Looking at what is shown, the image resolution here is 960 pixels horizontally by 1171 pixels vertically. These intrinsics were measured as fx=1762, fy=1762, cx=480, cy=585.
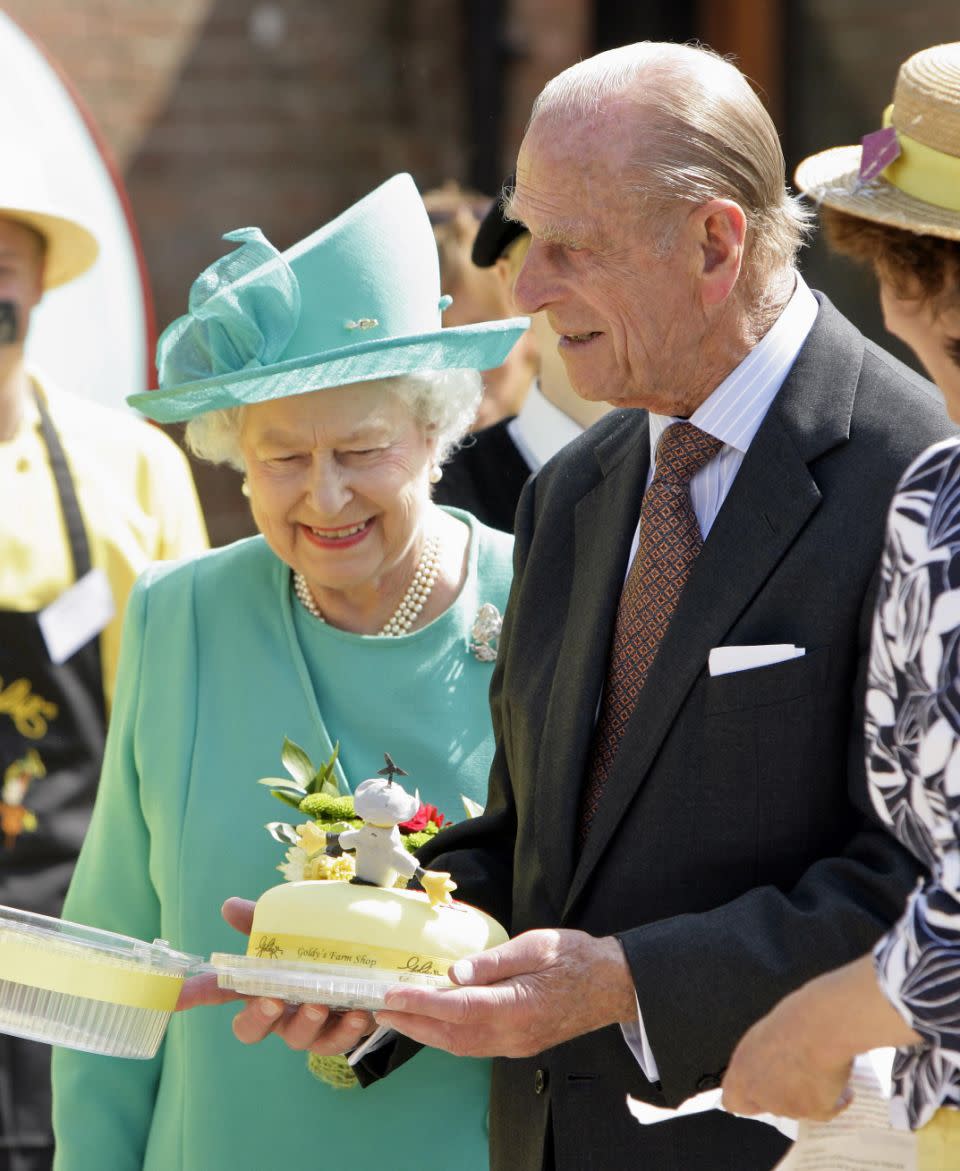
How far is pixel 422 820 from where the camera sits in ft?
8.45

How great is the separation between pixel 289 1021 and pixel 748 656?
0.76 meters

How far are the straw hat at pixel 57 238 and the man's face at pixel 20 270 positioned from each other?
0.09 ft

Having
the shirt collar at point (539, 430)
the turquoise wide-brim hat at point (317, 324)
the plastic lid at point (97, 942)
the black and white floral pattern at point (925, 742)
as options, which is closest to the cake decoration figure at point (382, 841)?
the plastic lid at point (97, 942)

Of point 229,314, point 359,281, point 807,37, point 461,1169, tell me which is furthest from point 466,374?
point 807,37

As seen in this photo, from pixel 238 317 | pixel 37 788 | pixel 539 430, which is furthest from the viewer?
pixel 37 788

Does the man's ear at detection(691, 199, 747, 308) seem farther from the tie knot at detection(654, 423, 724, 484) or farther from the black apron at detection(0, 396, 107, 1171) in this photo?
the black apron at detection(0, 396, 107, 1171)

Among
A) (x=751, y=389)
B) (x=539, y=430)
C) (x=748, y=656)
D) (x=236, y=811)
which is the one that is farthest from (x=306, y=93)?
(x=748, y=656)

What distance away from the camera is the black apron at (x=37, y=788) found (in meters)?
3.96

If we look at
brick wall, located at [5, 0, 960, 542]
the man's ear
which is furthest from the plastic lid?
brick wall, located at [5, 0, 960, 542]

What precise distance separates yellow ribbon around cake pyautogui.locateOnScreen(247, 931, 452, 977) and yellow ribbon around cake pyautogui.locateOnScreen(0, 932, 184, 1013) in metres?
0.17

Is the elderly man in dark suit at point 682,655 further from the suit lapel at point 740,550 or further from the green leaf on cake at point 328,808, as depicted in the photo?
the green leaf on cake at point 328,808

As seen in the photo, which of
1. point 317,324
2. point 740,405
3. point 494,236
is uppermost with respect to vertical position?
point 740,405

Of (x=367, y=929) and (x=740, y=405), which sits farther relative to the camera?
(x=740, y=405)

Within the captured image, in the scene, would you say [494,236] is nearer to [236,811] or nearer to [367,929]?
[236,811]
